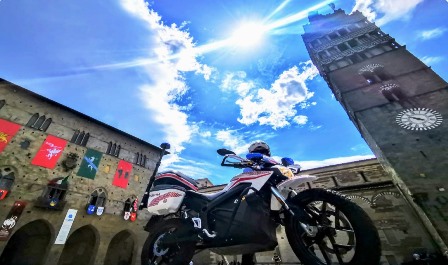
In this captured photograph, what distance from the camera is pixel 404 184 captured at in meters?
13.3

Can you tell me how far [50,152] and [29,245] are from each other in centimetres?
660

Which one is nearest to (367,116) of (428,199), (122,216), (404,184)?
(404,184)

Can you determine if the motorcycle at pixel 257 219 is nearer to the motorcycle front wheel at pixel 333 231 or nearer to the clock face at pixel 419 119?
the motorcycle front wheel at pixel 333 231

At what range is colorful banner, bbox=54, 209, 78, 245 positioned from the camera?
14316mm

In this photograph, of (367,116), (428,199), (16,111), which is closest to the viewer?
(428,199)

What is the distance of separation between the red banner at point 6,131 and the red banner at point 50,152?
6.00ft

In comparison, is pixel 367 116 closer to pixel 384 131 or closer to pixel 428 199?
pixel 384 131

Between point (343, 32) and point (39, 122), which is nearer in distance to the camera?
point (39, 122)

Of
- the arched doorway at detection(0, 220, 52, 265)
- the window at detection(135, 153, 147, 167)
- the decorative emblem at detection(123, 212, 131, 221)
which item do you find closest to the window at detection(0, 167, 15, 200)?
the arched doorway at detection(0, 220, 52, 265)

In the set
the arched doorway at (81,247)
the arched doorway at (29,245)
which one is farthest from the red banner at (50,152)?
the arched doorway at (81,247)

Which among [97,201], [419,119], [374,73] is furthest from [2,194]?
[374,73]

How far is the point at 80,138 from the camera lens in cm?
1798

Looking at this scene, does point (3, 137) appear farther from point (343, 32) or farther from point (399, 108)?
point (343, 32)

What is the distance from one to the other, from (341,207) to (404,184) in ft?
50.4
